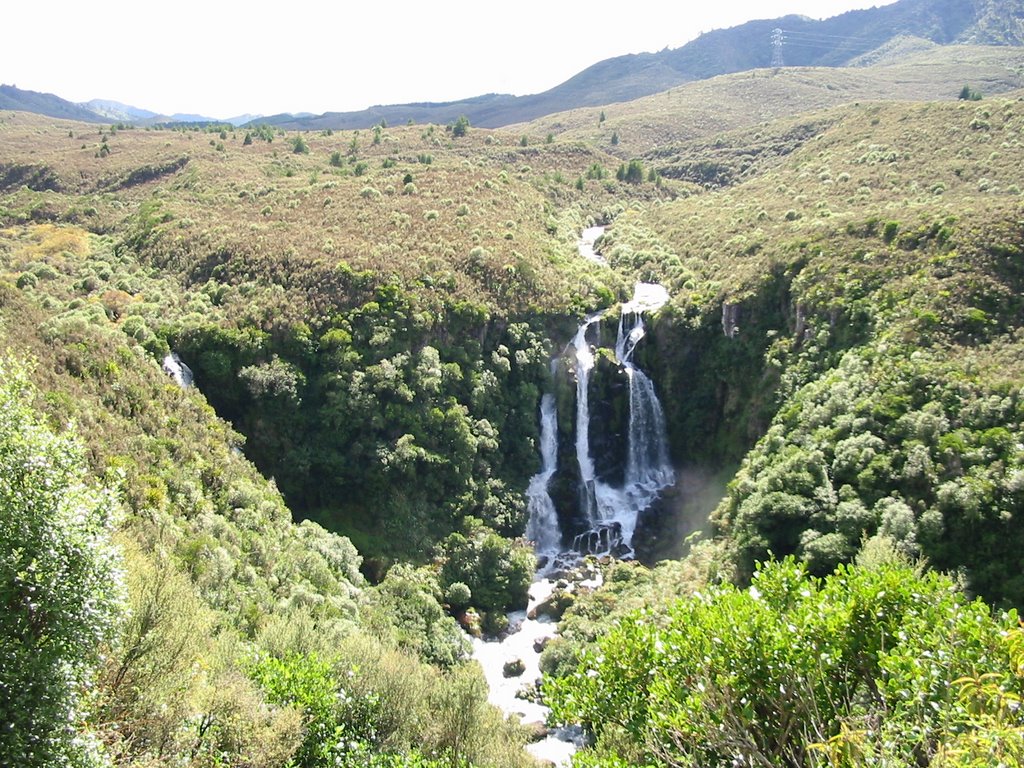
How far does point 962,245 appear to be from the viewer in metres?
43.9

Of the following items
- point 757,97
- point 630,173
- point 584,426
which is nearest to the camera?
point 584,426

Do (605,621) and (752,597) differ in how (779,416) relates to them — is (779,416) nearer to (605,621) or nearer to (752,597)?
(605,621)

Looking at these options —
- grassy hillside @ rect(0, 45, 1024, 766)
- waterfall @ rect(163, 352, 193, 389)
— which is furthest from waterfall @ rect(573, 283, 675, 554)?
waterfall @ rect(163, 352, 193, 389)

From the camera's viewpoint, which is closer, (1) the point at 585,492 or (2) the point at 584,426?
(1) the point at 585,492

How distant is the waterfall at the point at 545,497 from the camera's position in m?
48.4

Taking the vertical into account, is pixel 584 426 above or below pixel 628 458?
above

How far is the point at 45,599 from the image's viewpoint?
12523mm

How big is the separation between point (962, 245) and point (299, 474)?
49.0m

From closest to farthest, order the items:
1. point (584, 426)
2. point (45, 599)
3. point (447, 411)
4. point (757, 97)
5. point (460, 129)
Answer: point (45, 599)
point (447, 411)
point (584, 426)
point (460, 129)
point (757, 97)

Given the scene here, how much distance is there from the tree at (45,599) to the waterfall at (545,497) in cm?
3684

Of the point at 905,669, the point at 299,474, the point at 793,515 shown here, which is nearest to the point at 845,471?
the point at 793,515

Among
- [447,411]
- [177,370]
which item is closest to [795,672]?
[447,411]

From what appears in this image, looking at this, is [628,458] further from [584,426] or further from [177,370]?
[177,370]

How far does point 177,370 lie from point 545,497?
92.8 ft
